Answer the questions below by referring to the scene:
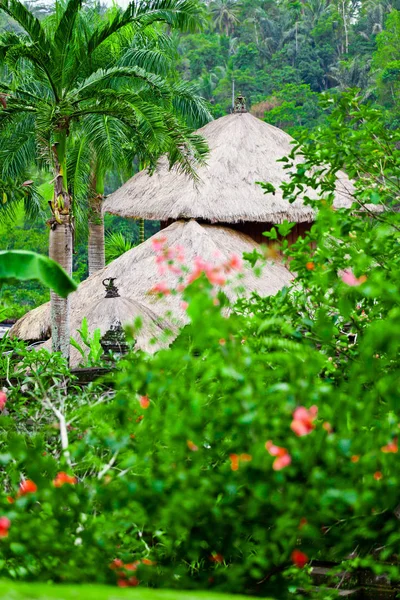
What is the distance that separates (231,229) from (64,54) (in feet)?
21.1

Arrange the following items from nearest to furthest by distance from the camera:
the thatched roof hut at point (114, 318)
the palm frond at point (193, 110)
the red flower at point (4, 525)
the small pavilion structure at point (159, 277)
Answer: the red flower at point (4, 525), the thatched roof hut at point (114, 318), the small pavilion structure at point (159, 277), the palm frond at point (193, 110)

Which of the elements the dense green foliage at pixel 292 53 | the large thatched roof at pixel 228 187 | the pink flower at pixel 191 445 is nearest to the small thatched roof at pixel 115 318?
the large thatched roof at pixel 228 187

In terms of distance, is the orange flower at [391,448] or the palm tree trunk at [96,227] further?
the palm tree trunk at [96,227]

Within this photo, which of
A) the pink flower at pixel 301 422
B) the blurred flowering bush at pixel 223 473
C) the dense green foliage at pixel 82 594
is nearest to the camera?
the dense green foliage at pixel 82 594

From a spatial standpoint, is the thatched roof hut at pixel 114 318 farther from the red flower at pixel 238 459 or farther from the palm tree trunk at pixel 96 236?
the red flower at pixel 238 459

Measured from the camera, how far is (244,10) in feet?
158

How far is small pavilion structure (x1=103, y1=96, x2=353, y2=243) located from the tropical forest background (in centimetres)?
1189

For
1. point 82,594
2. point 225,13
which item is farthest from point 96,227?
point 225,13

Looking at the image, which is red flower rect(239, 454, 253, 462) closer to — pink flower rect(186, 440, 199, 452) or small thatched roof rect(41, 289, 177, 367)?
pink flower rect(186, 440, 199, 452)

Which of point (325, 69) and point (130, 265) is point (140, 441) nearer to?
point (130, 265)

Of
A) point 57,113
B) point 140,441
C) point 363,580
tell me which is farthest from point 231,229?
point 140,441

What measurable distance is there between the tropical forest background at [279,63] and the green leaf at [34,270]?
2552 centimetres

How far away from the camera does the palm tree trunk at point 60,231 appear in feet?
38.4

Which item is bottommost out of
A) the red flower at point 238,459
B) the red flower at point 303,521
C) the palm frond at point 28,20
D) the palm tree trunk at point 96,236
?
the palm tree trunk at point 96,236
